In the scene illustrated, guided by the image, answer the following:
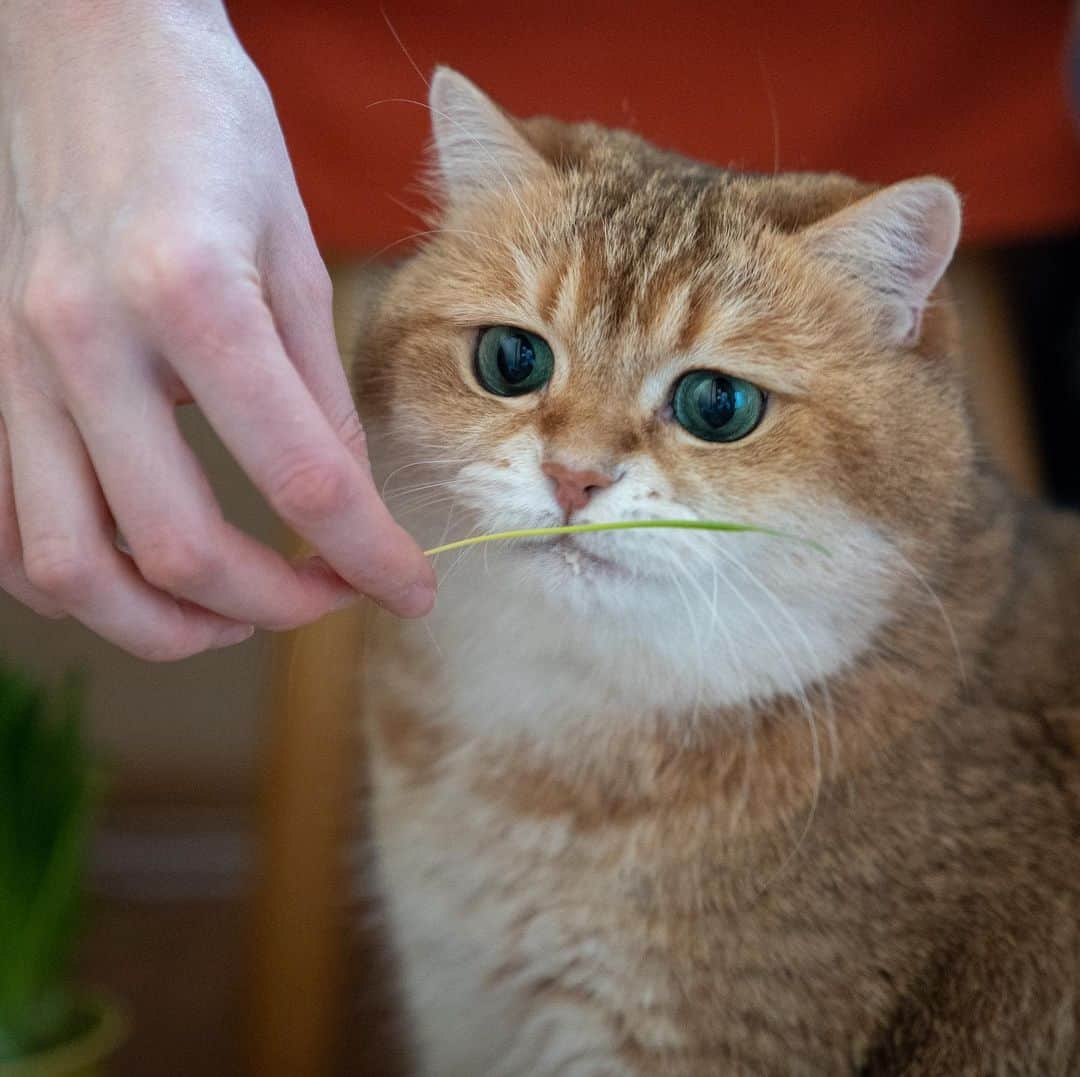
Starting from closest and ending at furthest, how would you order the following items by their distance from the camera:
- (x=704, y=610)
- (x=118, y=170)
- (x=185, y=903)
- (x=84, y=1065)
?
(x=118, y=170), (x=704, y=610), (x=84, y=1065), (x=185, y=903)

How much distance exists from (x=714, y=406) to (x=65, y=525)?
51 centimetres

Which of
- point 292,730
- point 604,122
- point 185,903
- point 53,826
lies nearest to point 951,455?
point 604,122

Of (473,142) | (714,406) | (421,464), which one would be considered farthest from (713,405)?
(473,142)

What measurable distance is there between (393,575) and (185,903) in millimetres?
1945

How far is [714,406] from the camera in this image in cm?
106

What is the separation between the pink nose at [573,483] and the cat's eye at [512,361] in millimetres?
132

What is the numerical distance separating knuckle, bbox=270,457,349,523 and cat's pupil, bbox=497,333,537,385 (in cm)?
35

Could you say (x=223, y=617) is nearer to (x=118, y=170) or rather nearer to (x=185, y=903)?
(x=118, y=170)

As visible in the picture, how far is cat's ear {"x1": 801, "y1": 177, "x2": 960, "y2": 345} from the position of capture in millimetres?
1033

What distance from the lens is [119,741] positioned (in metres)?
2.61

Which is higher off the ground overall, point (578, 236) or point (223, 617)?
point (578, 236)

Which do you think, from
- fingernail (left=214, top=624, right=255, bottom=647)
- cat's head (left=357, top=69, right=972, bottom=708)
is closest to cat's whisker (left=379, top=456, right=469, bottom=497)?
cat's head (left=357, top=69, right=972, bottom=708)

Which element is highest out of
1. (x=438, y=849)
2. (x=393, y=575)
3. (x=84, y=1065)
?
(x=393, y=575)

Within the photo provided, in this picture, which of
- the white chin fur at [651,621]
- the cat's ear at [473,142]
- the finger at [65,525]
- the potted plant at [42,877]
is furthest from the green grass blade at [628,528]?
the potted plant at [42,877]
